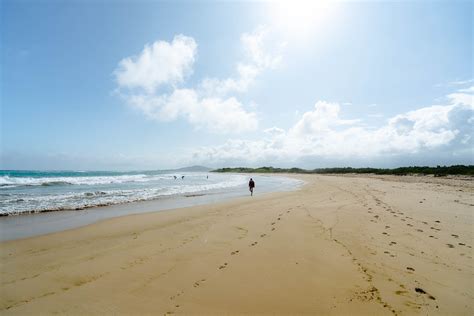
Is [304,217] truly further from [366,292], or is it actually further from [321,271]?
[366,292]

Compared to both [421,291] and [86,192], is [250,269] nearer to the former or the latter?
[421,291]

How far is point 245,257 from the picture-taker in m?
6.59

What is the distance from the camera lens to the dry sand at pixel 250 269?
173 inches

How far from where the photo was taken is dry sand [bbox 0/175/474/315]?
4391 millimetres

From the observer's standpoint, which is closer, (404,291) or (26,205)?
(404,291)

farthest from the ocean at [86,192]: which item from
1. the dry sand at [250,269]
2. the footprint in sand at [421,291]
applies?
the footprint in sand at [421,291]

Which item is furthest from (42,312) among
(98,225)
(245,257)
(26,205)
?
(26,205)

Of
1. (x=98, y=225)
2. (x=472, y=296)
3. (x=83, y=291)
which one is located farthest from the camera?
(x=98, y=225)

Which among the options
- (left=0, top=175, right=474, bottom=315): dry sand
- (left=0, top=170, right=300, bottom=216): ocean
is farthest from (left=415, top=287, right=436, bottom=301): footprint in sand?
(left=0, top=170, right=300, bottom=216): ocean

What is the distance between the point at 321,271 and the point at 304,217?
240 inches

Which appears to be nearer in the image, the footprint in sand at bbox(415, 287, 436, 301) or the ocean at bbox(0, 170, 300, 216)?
the footprint in sand at bbox(415, 287, 436, 301)

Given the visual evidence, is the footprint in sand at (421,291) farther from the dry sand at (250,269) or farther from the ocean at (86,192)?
the ocean at (86,192)

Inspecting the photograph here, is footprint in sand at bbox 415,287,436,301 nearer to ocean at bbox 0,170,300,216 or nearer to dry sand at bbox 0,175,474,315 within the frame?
dry sand at bbox 0,175,474,315

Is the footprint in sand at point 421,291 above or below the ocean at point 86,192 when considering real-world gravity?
above
